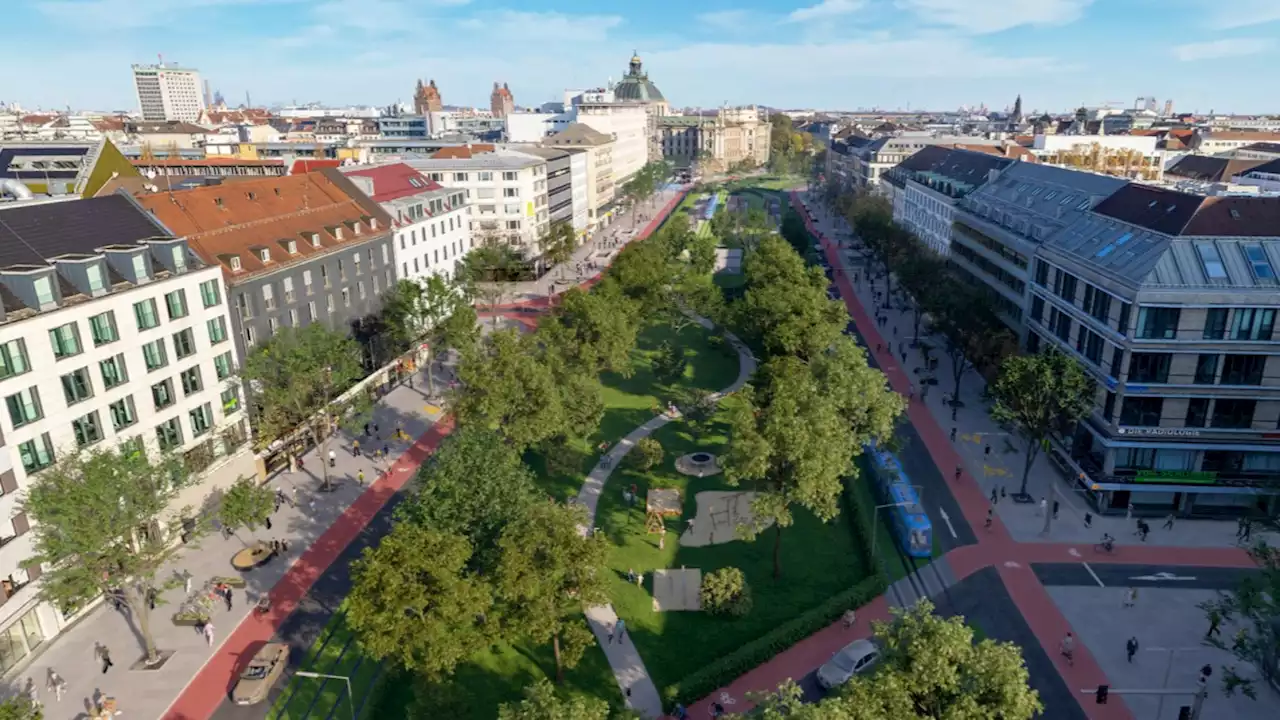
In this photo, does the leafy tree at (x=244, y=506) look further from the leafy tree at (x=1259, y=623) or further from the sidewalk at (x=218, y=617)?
the leafy tree at (x=1259, y=623)

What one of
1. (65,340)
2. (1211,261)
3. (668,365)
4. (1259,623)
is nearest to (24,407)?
(65,340)

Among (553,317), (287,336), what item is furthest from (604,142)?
(287,336)

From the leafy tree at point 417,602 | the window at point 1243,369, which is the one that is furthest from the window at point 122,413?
the window at point 1243,369

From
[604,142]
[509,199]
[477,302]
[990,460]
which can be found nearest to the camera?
[990,460]

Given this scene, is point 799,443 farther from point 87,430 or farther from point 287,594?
point 87,430

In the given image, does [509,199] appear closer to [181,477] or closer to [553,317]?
[553,317]

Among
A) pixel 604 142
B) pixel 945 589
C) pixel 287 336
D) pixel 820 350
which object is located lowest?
pixel 945 589

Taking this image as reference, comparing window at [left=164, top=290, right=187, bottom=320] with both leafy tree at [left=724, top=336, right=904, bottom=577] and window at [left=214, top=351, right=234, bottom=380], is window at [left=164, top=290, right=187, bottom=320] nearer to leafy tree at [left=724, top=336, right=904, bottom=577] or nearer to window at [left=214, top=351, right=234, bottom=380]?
window at [left=214, top=351, right=234, bottom=380]
